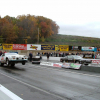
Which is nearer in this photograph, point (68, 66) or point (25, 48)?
point (68, 66)

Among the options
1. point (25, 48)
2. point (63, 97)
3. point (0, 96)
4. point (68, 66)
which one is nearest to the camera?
point (0, 96)

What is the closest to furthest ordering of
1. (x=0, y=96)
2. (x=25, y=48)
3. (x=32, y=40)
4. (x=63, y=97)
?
(x=0, y=96)
(x=63, y=97)
(x=25, y=48)
(x=32, y=40)

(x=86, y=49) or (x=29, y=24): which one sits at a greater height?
(x=29, y=24)

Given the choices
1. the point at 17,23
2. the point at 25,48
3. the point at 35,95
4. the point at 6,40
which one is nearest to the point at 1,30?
the point at 6,40

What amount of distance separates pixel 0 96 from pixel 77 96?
3.36 metres

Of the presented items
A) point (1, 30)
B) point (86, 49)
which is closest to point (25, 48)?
point (86, 49)

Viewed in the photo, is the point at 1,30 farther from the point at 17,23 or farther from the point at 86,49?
the point at 86,49

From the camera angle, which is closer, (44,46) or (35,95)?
(35,95)

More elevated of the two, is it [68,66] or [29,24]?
[29,24]

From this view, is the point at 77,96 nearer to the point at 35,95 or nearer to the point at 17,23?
the point at 35,95

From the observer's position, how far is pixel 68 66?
17516mm

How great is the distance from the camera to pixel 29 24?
76.5m

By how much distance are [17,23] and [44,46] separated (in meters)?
39.7

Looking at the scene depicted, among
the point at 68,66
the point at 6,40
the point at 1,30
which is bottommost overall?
the point at 68,66
